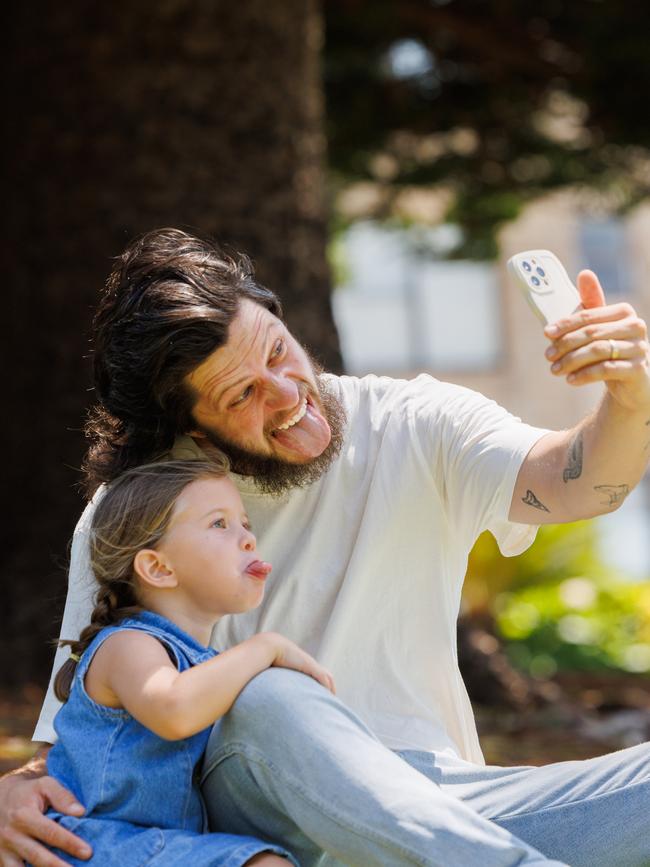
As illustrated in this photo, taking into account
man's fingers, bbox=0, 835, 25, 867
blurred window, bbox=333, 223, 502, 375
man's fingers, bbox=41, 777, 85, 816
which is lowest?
man's fingers, bbox=0, 835, 25, 867

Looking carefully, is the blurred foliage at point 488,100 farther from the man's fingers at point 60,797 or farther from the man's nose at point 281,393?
the man's fingers at point 60,797

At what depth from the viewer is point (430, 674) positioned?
2.76 m

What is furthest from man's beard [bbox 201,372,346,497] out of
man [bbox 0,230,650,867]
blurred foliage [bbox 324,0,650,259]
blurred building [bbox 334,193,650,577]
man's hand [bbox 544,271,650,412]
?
blurred building [bbox 334,193,650,577]

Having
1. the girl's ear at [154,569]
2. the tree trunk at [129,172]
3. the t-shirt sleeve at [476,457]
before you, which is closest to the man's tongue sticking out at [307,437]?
the t-shirt sleeve at [476,457]

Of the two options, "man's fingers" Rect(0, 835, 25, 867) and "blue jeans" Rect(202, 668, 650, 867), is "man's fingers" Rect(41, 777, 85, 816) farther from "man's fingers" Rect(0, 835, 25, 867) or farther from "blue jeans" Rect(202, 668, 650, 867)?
"blue jeans" Rect(202, 668, 650, 867)

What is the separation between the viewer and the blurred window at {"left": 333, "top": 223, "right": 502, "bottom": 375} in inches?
682

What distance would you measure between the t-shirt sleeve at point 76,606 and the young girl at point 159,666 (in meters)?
0.13

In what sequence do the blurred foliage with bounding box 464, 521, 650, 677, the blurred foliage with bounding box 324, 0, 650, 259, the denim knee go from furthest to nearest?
the blurred foliage with bounding box 464, 521, 650, 677
the blurred foliage with bounding box 324, 0, 650, 259
the denim knee

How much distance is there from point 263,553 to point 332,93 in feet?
17.6

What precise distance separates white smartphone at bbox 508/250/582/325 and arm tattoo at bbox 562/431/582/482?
0.25 metres

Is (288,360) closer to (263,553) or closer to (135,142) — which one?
(263,553)

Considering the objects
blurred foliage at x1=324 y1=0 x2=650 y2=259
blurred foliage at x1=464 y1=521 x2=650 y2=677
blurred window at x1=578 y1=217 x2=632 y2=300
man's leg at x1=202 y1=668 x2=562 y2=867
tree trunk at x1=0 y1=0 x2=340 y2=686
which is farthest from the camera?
blurred window at x1=578 y1=217 x2=632 y2=300

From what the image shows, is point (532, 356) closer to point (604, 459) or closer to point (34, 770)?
point (604, 459)

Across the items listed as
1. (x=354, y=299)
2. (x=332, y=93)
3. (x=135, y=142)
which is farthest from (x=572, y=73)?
(x=354, y=299)
